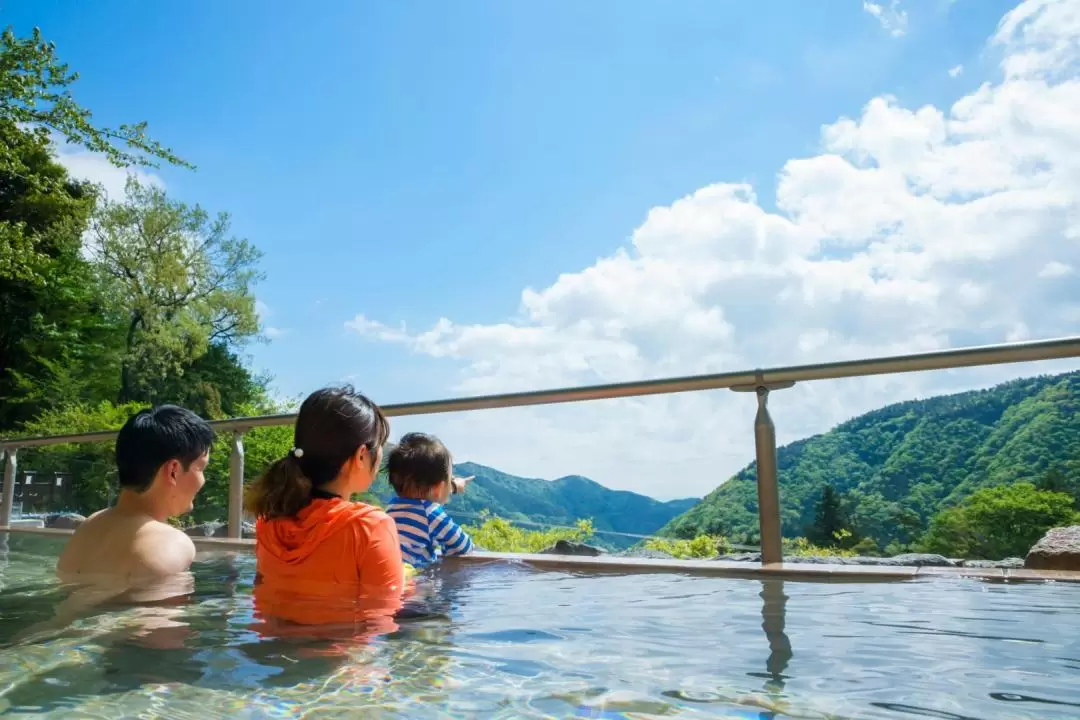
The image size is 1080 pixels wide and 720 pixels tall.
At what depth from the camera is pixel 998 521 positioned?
13.4ft

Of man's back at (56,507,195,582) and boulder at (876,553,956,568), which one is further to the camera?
boulder at (876,553,956,568)

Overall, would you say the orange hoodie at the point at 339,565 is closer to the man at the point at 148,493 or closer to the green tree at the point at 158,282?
the man at the point at 148,493

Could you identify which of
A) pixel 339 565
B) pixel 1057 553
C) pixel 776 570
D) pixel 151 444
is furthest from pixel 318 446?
pixel 1057 553

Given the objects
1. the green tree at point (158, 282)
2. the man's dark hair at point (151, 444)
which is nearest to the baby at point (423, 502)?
the man's dark hair at point (151, 444)

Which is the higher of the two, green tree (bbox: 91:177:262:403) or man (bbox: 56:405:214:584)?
green tree (bbox: 91:177:262:403)

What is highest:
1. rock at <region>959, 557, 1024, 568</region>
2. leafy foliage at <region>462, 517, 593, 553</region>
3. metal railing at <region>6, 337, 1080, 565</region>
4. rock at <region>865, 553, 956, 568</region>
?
metal railing at <region>6, 337, 1080, 565</region>

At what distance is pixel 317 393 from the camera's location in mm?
2547

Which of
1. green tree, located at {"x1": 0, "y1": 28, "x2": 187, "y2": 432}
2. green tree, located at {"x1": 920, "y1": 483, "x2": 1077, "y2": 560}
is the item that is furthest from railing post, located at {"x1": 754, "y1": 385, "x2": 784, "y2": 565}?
green tree, located at {"x1": 0, "y1": 28, "x2": 187, "y2": 432}

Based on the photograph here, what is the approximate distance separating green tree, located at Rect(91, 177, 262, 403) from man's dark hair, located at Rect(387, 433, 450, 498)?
26.8m

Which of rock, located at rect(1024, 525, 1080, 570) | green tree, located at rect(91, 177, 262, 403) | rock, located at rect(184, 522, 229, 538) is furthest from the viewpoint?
green tree, located at rect(91, 177, 262, 403)

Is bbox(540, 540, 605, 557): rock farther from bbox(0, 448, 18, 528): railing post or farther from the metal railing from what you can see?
bbox(0, 448, 18, 528): railing post

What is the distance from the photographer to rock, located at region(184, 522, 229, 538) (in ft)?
17.3

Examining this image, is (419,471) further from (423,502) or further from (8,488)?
(8,488)

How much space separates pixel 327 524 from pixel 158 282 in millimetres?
28855
